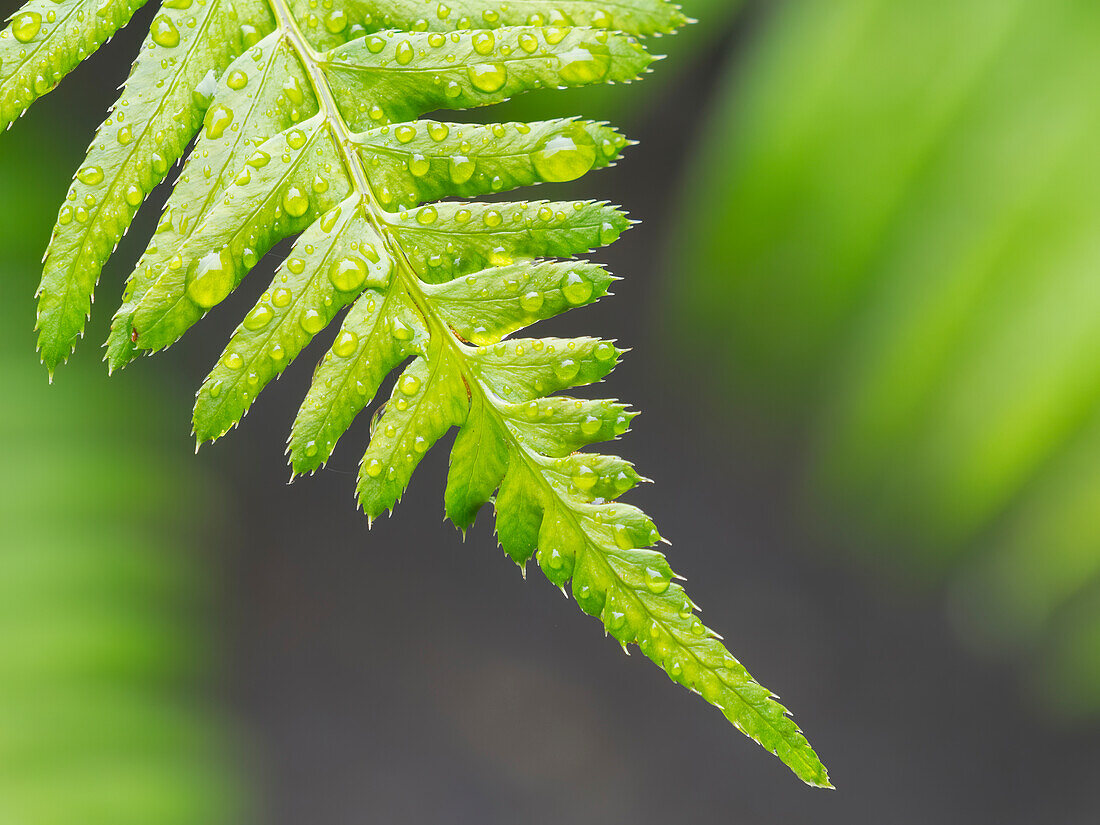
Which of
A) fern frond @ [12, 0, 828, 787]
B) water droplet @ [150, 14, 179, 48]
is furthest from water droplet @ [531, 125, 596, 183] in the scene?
water droplet @ [150, 14, 179, 48]

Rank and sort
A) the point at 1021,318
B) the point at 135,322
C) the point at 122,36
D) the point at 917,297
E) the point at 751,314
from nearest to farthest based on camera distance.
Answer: the point at 135,322 → the point at 1021,318 → the point at 917,297 → the point at 751,314 → the point at 122,36

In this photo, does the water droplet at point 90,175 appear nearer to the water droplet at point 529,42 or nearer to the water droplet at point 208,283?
the water droplet at point 208,283

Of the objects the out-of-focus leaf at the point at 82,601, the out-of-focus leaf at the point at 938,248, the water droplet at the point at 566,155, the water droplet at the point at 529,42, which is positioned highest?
the water droplet at the point at 529,42

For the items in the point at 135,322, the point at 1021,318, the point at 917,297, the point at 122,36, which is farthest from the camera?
the point at 122,36

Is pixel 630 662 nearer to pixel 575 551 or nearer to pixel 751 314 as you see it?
pixel 751 314

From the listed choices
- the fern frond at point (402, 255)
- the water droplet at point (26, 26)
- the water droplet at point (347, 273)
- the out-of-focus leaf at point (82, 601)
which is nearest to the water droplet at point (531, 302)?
the fern frond at point (402, 255)

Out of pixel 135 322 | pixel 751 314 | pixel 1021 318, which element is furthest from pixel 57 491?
pixel 1021 318

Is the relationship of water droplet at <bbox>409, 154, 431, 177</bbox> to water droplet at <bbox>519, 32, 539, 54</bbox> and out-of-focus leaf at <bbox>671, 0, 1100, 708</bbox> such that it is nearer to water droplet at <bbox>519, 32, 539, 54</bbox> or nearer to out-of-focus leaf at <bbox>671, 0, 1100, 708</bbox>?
water droplet at <bbox>519, 32, 539, 54</bbox>
